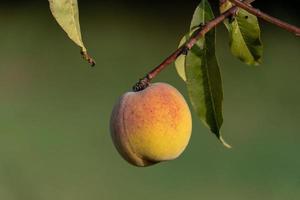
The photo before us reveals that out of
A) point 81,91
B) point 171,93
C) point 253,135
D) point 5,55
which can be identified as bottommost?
point 253,135

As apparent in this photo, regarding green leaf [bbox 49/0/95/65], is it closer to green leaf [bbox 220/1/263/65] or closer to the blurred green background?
green leaf [bbox 220/1/263/65]

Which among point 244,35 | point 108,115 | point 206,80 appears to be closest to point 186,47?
point 206,80

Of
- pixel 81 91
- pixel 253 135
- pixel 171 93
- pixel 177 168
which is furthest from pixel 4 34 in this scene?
pixel 171 93

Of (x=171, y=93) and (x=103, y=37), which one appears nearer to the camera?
(x=171, y=93)

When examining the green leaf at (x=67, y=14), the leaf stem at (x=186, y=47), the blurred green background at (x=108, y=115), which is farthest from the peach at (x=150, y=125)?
the blurred green background at (x=108, y=115)

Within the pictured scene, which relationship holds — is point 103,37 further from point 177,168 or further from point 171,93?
point 171,93
